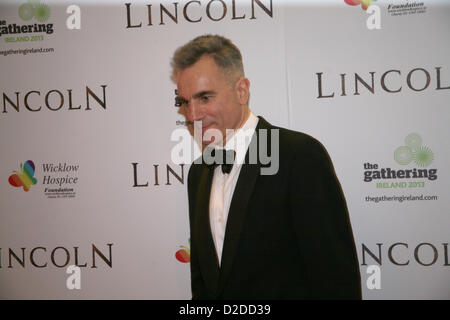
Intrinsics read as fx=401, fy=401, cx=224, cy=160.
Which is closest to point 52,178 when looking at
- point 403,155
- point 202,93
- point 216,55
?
point 202,93

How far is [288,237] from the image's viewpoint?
6.68 ft

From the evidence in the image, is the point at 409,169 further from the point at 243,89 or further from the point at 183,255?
the point at 183,255

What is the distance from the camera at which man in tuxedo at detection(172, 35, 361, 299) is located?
6.30 feet

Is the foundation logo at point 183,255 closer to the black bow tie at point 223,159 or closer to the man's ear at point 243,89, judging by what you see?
the black bow tie at point 223,159

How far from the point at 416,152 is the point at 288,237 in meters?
Answer: 1.13

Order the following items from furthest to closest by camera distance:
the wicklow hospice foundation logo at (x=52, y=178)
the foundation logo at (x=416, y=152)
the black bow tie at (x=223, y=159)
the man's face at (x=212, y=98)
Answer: the wicklow hospice foundation logo at (x=52, y=178)
the foundation logo at (x=416, y=152)
the man's face at (x=212, y=98)
the black bow tie at (x=223, y=159)

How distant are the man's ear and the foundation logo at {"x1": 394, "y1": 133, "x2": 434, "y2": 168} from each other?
3.39ft

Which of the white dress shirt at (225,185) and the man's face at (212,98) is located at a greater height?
the man's face at (212,98)

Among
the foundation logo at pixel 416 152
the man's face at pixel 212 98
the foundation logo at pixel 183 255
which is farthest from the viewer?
the foundation logo at pixel 183 255

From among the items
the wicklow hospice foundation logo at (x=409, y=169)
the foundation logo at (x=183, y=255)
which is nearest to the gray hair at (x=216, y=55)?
the wicklow hospice foundation logo at (x=409, y=169)

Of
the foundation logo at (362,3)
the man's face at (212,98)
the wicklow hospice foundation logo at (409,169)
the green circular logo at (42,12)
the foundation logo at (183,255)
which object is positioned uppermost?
the green circular logo at (42,12)

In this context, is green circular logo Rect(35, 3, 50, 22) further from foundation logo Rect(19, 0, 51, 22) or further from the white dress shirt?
the white dress shirt

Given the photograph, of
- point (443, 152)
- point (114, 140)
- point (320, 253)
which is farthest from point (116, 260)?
point (443, 152)

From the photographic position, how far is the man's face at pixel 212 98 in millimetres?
2352
